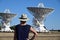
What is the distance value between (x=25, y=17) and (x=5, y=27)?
94.8m

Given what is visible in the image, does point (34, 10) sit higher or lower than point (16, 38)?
higher

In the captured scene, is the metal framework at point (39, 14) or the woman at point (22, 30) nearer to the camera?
the woman at point (22, 30)

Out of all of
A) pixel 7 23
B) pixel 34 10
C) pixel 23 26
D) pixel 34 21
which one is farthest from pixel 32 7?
pixel 23 26

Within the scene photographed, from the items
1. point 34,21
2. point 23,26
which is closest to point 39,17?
point 34,21

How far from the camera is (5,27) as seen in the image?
A: 102875mm

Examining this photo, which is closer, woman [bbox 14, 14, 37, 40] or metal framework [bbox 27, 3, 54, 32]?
woman [bbox 14, 14, 37, 40]

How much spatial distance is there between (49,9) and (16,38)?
77.5 meters

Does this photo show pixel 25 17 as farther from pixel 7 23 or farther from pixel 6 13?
pixel 7 23

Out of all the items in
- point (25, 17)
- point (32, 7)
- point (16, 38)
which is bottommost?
point (16, 38)

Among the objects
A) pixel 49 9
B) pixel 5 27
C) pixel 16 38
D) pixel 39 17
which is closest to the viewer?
pixel 16 38

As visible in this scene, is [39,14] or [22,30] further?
[39,14]

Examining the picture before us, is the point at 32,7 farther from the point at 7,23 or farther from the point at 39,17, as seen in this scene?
the point at 7,23

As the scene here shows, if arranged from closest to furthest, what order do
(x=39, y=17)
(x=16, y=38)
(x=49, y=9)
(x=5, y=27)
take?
1. (x=16, y=38)
2. (x=49, y=9)
3. (x=39, y=17)
4. (x=5, y=27)

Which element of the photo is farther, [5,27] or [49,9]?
[5,27]
